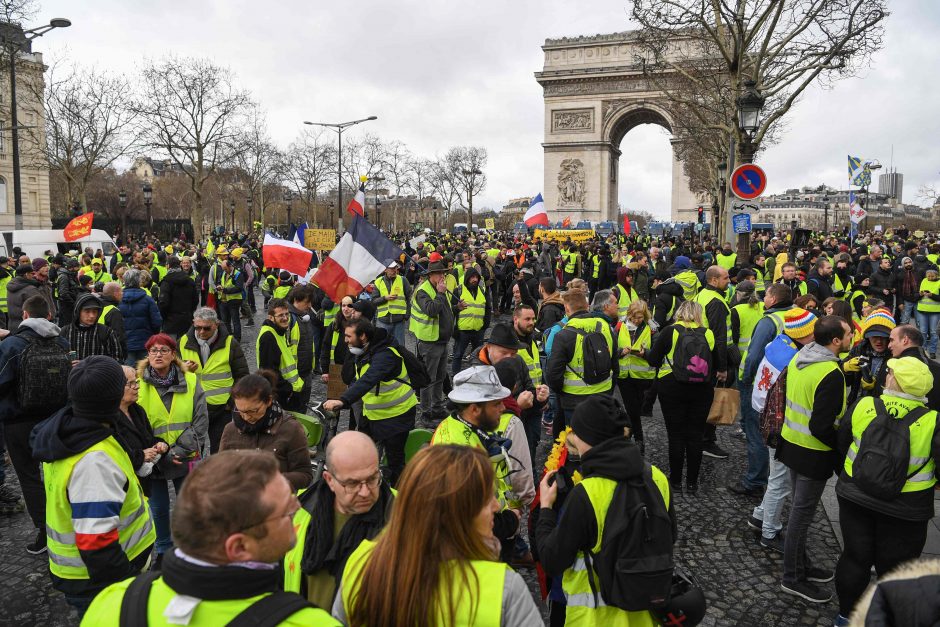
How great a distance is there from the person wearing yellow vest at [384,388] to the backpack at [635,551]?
245 cm

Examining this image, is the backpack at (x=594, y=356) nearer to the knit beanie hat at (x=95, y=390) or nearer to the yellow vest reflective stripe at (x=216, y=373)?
the yellow vest reflective stripe at (x=216, y=373)

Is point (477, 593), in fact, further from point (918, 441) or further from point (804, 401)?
point (804, 401)

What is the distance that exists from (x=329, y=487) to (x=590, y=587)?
1017mm

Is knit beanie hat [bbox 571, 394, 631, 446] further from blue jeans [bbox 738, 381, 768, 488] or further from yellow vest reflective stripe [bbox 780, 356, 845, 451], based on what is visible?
blue jeans [bbox 738, 381, 768, 488]

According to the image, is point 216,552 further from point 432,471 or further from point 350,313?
point 350,313

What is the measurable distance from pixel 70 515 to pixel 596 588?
218 cm

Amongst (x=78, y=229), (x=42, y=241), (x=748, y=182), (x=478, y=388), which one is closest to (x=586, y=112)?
(x=42, y=241)

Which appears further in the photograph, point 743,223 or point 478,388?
point 743,223

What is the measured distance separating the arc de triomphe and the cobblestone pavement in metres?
41.0

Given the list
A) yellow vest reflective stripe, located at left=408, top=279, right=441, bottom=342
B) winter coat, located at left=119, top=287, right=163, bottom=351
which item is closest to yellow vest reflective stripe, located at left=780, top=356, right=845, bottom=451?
yellow vest reflective stripe, located at left=408, top=279, right=441, bottom=342

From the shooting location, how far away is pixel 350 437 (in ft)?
7.66

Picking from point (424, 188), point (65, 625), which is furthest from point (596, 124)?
point (65, 625)

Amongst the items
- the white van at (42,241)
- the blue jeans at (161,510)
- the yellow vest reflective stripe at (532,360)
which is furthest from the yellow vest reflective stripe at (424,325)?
the white van at (42,241)

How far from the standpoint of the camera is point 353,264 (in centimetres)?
605
